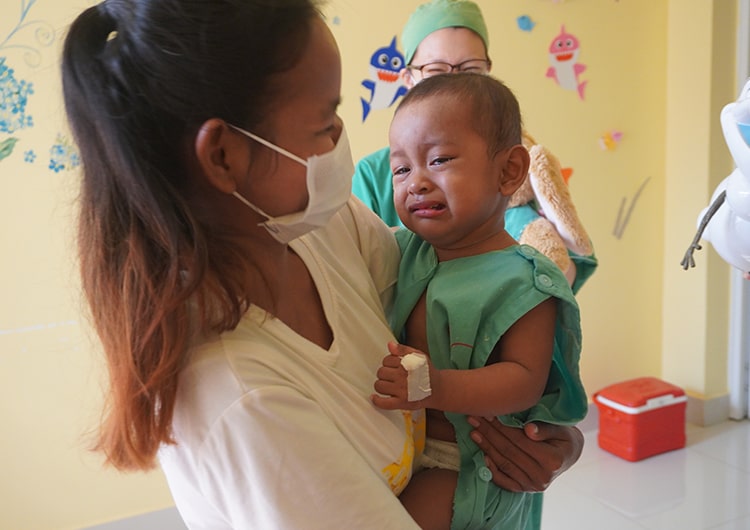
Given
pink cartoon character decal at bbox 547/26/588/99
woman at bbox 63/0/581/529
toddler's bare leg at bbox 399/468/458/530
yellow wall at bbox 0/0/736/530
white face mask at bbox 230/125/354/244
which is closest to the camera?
woman at bbox 63/0/581/529

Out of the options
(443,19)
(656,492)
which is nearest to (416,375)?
(443,19)

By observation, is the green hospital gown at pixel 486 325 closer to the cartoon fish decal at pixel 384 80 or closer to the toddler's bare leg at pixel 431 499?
the toddler's bare leg at pixel 431 499

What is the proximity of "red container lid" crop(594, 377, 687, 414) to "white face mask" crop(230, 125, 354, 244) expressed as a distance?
8.47ft

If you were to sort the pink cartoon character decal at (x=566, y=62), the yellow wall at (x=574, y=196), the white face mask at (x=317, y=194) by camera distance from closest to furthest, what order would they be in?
the white face mask at (x=317, y=194)
the yellow wall at (x=574, y=196)
the pink cartoon character decal at (x=566, y=62)

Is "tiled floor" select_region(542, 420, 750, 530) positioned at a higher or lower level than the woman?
lower

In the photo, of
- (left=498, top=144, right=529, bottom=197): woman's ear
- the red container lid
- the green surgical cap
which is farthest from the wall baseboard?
(left=498, top=144, right=529, bottom=197): woman's ear

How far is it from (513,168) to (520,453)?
0.47 m

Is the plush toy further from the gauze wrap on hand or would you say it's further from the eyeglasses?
the gauze wrap on hand

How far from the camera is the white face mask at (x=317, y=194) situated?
82 cm

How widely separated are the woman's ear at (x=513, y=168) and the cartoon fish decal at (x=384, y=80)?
1.56 metres

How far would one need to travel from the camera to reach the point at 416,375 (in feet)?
2.82

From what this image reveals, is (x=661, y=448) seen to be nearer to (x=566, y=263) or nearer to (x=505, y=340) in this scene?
(x=566, y=263)

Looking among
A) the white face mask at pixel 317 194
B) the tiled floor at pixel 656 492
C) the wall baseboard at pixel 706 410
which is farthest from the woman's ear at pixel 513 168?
the wall baseboard at pixel 706 410

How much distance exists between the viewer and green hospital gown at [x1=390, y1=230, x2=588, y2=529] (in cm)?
98
